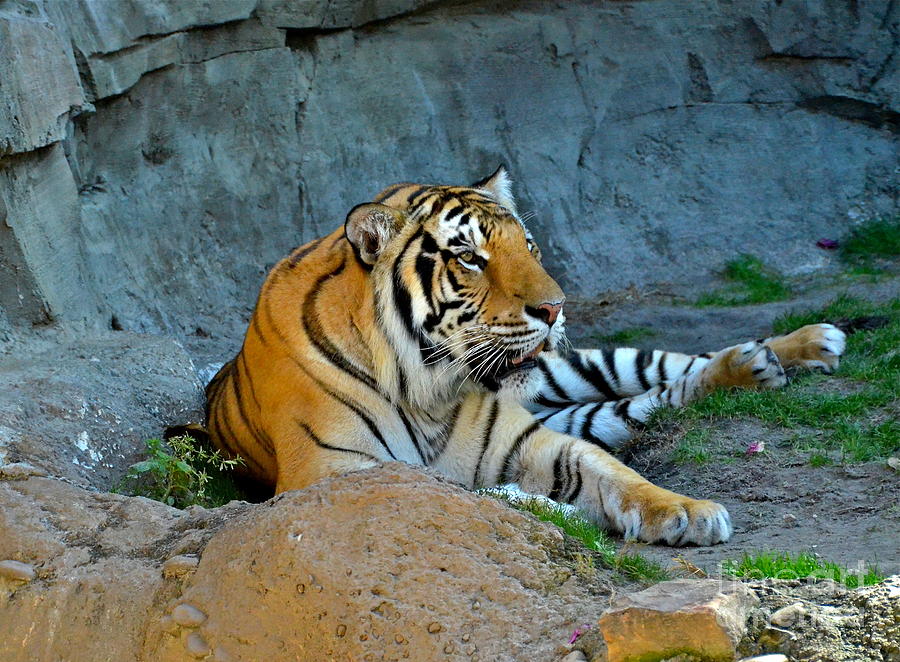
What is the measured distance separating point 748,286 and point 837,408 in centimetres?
266

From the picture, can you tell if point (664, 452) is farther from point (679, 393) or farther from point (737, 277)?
point (737, 277)

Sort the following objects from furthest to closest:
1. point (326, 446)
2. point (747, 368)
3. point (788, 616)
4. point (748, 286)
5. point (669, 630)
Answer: point (748, 286) → point (747, 368) → point (326, 446) → point (788, 616) → point (669, 630)

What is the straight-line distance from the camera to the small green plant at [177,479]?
12.2 feet

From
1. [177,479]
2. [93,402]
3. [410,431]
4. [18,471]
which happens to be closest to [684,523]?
[410,431]

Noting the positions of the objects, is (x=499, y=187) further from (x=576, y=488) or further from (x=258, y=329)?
(x=576, y=488)

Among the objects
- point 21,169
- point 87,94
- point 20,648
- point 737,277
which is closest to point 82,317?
point 21,169

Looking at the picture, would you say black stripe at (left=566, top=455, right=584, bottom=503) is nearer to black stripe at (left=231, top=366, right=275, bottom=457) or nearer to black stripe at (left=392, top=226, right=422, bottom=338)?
black stripe at (left=392, top=226, right=422, bottom=338)

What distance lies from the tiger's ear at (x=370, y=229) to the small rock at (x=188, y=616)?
162 centimetres

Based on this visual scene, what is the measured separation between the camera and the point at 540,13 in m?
6.90

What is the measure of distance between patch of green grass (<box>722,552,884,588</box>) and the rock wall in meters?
3.24

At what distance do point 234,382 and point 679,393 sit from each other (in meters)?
1.98

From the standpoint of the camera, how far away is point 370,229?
3.80 meters

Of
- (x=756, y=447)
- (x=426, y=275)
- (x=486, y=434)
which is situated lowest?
(x=756, y=447)

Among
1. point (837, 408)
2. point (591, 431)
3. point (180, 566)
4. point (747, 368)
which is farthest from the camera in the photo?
point (591, 431)
